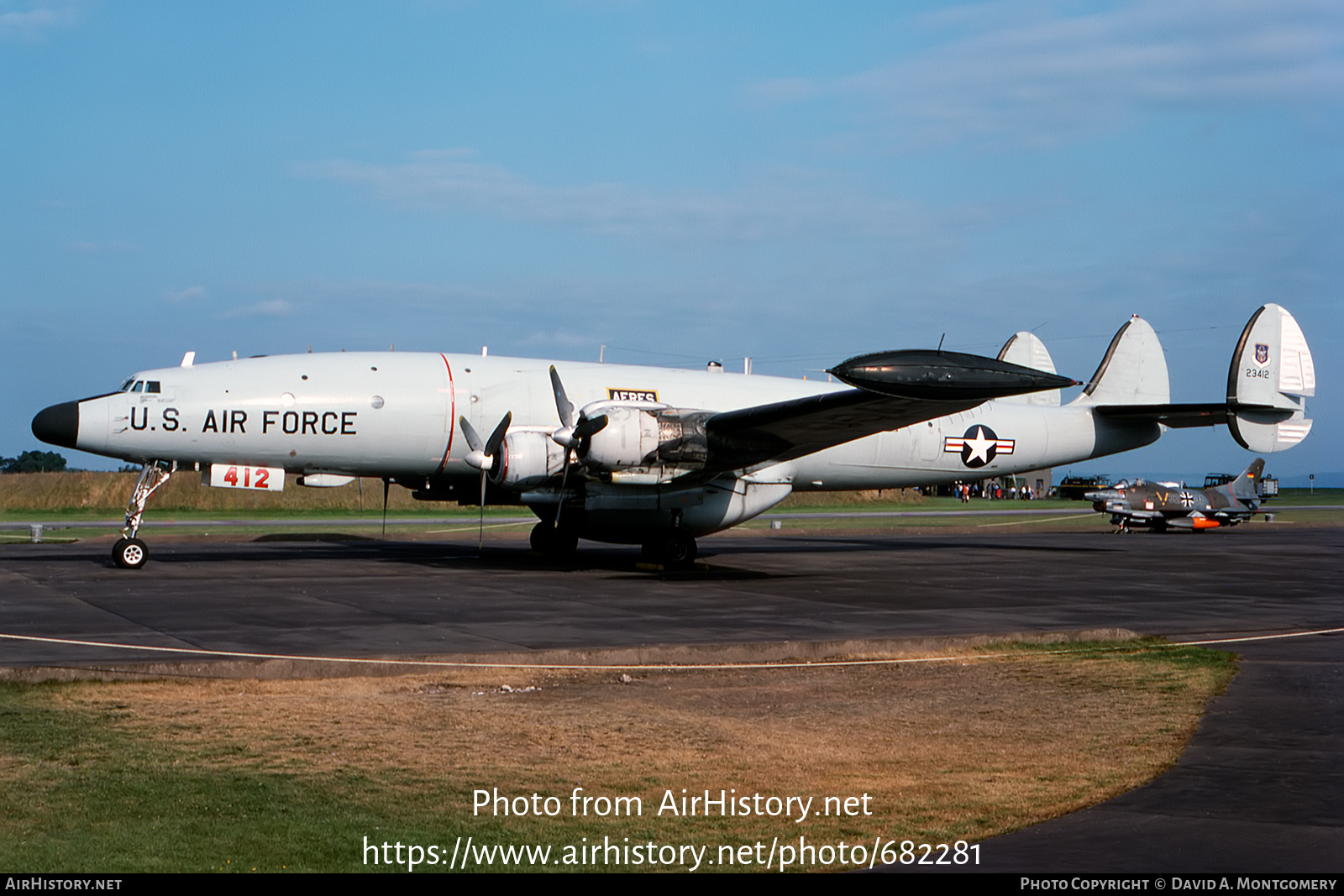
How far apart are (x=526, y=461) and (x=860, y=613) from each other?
7963 millimetres

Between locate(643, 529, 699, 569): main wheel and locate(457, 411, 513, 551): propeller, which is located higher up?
locate(457, 411, 513, 551): propeller

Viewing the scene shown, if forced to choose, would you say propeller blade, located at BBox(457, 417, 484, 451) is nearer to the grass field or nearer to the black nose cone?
the black nose cone

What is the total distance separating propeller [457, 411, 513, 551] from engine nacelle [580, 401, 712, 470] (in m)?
2.09

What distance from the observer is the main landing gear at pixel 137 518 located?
2170 centimetres

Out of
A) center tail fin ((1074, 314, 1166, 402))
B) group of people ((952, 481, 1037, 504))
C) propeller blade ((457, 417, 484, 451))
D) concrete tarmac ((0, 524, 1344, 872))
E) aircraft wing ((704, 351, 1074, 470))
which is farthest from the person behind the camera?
group of people ((952, 481, 1037, 504))

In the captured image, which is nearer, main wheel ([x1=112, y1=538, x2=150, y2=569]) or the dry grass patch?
the dry grass patch

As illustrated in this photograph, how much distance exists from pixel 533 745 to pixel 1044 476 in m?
108

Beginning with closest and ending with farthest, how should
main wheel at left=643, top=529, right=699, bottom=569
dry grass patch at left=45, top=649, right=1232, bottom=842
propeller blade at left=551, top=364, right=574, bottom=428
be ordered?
dry grass patch at left=45, top=649, right=1232, bottom=842 → propeller blade at left=551, top=364, right=574, bottom=428 → main wheel at left=643, top=529, right=699, bottom=569

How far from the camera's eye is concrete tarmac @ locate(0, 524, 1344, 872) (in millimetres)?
5961

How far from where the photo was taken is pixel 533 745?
785 centimetres

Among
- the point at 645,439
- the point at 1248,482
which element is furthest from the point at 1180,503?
the point at 645,439

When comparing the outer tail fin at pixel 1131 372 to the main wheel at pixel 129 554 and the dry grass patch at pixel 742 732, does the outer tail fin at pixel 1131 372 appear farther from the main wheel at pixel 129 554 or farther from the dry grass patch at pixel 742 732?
the main wheel at pixel 129 554

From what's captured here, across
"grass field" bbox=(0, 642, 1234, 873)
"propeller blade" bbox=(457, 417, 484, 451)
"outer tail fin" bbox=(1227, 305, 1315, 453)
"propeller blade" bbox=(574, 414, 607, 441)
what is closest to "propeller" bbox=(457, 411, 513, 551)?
"propeller blade" bbox=(457, 417, 484, 451)

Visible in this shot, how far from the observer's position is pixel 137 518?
22.3 m
